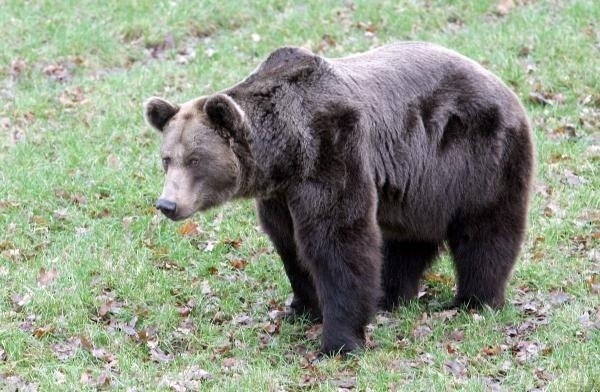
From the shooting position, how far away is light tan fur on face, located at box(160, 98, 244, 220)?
696 centimetres

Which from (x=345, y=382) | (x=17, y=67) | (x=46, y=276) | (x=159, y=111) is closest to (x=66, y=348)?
(x=46, y=276)

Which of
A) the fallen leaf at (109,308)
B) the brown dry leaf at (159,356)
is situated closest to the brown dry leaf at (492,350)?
the brown dry leaf at (159,356)

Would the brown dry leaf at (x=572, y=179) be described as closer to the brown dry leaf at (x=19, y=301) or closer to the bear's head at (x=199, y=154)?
the bear's head at (x=199, y=154)

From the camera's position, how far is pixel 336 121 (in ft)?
23.7

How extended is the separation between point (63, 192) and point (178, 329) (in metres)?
2.98

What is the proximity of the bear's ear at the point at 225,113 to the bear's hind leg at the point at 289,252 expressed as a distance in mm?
748

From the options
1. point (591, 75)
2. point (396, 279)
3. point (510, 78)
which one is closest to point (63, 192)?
point (396, 279)

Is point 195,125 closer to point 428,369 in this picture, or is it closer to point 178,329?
point 178,329

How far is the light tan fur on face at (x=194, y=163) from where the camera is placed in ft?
22.9

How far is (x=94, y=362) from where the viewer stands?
283 inches

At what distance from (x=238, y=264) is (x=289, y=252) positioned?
4.53 feet

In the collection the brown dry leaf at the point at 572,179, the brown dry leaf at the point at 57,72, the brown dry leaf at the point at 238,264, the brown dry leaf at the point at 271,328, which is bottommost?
the brown dry leaf at the point at 57,72

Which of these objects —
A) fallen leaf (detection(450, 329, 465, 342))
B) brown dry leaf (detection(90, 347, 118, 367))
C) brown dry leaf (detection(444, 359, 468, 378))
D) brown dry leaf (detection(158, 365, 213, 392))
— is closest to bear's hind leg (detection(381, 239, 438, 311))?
fallen leaf (detection(450, 329, 465, 342))

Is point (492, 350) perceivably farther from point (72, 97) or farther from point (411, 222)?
point (72, 97)
